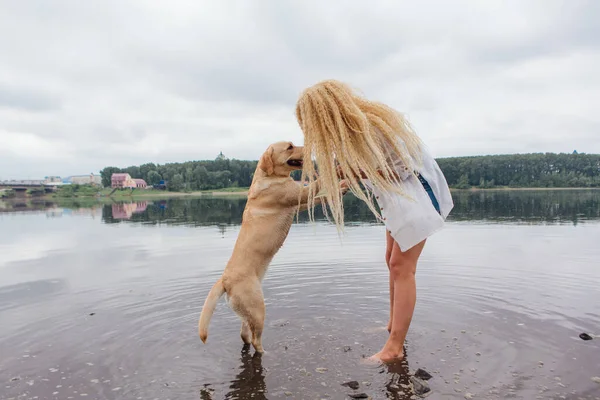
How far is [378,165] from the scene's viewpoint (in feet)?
13.1

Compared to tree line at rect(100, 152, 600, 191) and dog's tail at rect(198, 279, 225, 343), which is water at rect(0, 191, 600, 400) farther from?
tree line at rect(100, 152, 600, 191)

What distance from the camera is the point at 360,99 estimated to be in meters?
4.21

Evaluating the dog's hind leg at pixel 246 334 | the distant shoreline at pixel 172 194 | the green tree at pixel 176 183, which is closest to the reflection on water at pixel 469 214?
the dog's hind leg at pixel 246 334

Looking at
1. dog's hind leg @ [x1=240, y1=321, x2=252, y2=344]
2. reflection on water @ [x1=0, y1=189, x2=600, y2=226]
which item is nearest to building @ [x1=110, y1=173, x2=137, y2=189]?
reflection on water @ [x1=0, y1=189, x2=600, y2=226]

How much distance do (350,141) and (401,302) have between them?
169 cm

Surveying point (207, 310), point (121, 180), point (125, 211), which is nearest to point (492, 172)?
point (125, 211)

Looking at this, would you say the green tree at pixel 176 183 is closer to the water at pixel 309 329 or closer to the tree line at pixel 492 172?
the tree line at pixel 492 172

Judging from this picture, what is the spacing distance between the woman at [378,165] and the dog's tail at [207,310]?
56.0 inches

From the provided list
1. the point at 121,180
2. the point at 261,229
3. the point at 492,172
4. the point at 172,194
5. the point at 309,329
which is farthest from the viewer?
the point at 121,180

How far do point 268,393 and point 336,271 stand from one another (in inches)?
197

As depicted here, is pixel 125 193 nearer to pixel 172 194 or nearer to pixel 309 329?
pixel 172 194

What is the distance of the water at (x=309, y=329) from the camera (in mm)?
3871

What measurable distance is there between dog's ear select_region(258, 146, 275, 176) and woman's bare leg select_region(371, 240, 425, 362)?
5.12 ft

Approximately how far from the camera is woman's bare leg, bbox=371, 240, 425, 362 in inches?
166
